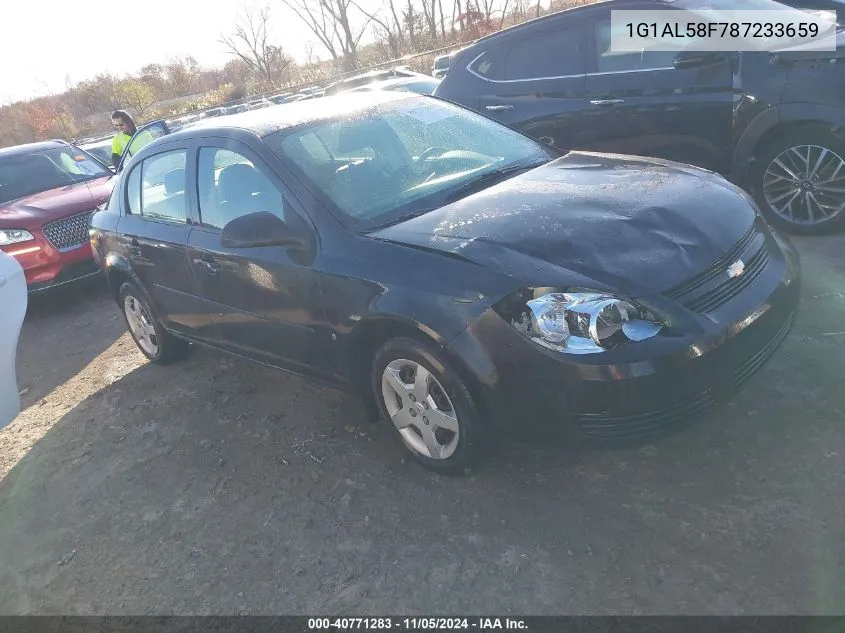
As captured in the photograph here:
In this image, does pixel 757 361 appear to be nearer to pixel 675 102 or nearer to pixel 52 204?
pixel 675 102

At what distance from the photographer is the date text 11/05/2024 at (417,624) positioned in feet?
7.59

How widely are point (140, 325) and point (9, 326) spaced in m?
1.85

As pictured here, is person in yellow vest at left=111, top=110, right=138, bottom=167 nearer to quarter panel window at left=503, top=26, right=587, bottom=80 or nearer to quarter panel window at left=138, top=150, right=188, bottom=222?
quarter panel window at left=138, top=150, right=188, bottom=222

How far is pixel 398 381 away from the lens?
9.91ft

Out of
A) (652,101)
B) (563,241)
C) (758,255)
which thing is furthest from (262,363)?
(652,101)

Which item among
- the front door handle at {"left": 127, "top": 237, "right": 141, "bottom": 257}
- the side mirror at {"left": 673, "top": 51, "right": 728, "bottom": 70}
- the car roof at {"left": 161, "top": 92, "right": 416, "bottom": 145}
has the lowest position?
the front door handle at {"left": 127, "top": 237, "right": 141, "bottom": 257}

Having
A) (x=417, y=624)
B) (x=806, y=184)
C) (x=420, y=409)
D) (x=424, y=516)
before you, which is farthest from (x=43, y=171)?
(x=806, y=184)

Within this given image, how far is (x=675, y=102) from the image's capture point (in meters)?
5.11

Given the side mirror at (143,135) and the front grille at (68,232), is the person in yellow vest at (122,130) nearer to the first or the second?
the side mirror at (143,135)

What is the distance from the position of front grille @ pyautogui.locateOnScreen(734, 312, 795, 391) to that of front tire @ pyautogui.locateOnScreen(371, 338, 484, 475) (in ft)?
3.47

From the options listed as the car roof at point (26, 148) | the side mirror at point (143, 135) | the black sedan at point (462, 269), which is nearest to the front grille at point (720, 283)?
the black sedan at point (462, 269)

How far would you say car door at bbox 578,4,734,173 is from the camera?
4938mm

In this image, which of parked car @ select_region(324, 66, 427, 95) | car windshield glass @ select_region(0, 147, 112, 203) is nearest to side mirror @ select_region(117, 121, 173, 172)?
car windshield glass @ select_region(0, 147, 112, 203)

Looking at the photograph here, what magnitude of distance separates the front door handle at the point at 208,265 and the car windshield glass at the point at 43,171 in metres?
5.24
